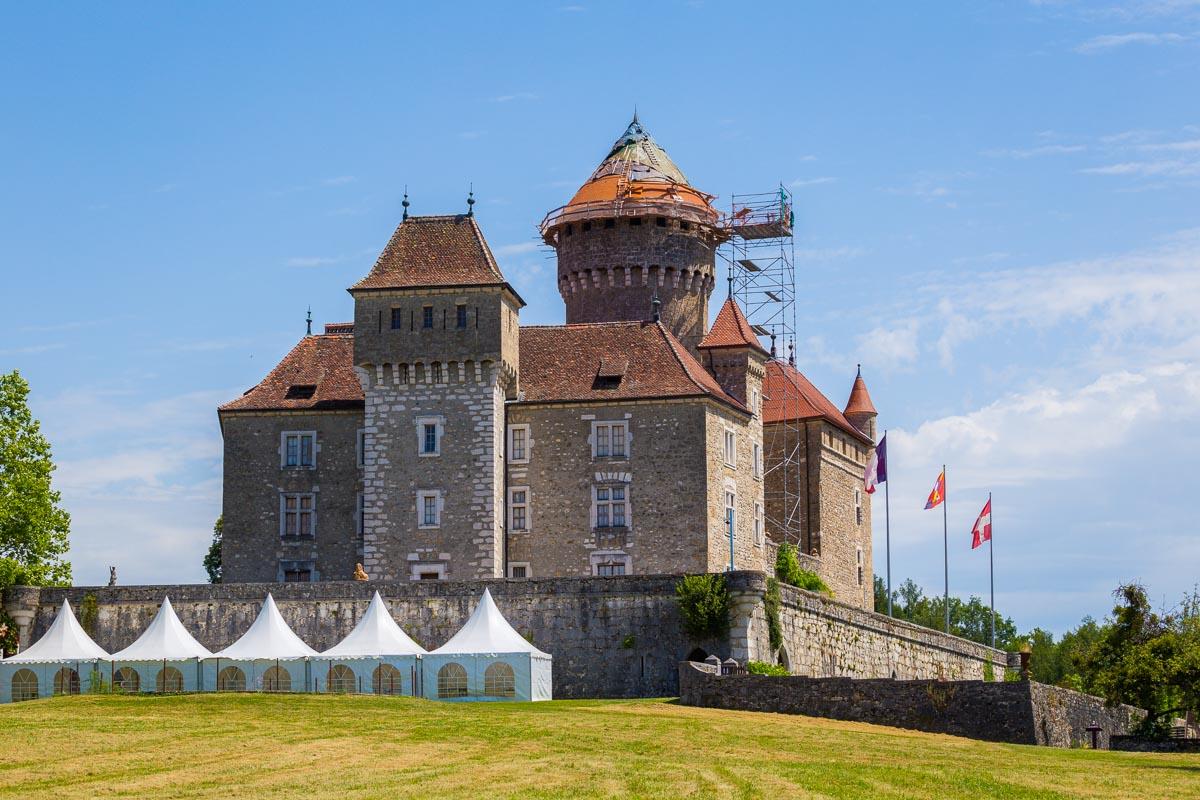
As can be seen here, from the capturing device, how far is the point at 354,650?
55562mm

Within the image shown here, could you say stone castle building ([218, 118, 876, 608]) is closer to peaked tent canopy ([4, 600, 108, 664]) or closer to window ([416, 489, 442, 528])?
window ([416, 489, 442, 528])

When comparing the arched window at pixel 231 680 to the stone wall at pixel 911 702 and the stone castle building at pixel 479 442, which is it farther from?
the stone wall at pixel 911 702

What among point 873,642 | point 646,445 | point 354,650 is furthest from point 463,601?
point 873,642

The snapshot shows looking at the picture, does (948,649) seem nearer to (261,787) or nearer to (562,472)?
(562,472)

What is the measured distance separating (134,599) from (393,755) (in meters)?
25.5

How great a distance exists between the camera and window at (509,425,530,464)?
68.4 metres

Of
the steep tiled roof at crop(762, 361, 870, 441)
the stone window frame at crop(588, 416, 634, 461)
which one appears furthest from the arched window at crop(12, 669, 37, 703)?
the steep tiled roof at crop(762, 361, 870, 441)

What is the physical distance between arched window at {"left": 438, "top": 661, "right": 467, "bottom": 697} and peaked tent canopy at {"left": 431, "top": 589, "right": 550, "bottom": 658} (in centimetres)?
47

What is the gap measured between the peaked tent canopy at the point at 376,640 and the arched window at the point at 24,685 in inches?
341

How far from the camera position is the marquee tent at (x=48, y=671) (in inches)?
2259

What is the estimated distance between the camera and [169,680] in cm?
5681

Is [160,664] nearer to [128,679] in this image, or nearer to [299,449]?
[128,679]

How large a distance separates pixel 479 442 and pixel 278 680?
1355 cm

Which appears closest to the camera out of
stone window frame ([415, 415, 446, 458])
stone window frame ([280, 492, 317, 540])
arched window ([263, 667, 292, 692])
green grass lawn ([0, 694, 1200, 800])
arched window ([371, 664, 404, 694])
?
green grass lawn ([0, 694, 1200, 800])
